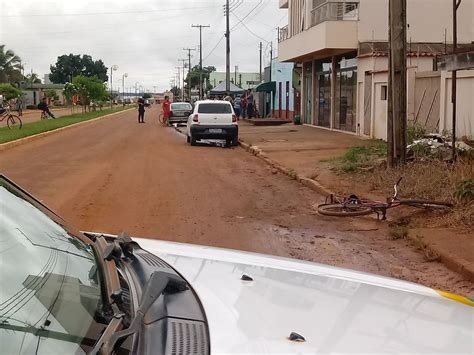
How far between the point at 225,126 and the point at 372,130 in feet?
16.5

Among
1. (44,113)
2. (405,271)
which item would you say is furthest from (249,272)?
(44,113)

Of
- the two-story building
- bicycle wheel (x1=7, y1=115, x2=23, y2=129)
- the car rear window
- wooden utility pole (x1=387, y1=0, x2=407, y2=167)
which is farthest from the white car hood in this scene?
bicycle wheel (x1=7, y1=115, x2=23, y2=129)

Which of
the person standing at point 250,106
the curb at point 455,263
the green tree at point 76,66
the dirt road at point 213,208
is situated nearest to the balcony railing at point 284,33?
the person standing at point 250,106

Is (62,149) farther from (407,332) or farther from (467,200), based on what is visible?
(407,332)

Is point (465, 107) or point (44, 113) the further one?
point (44, 113)

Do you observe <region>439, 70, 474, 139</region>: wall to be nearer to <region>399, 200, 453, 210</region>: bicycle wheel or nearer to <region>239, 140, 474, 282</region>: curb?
<region>239, 140, 474, 282</region>: curb

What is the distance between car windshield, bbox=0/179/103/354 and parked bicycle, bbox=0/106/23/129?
91.0 ft

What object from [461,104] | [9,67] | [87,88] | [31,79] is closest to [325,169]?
[461,104]

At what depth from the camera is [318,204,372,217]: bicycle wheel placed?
9.02 metres

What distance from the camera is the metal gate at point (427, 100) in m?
17.5

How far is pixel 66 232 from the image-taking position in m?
2.62

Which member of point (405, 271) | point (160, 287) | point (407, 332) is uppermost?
point (160, 287)

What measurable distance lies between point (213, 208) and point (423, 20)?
56.9ft

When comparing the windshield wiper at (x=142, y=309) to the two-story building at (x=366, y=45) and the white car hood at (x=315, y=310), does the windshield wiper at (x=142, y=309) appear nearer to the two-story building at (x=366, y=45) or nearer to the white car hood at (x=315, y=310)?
the white car hood at (x=315, y=310)
